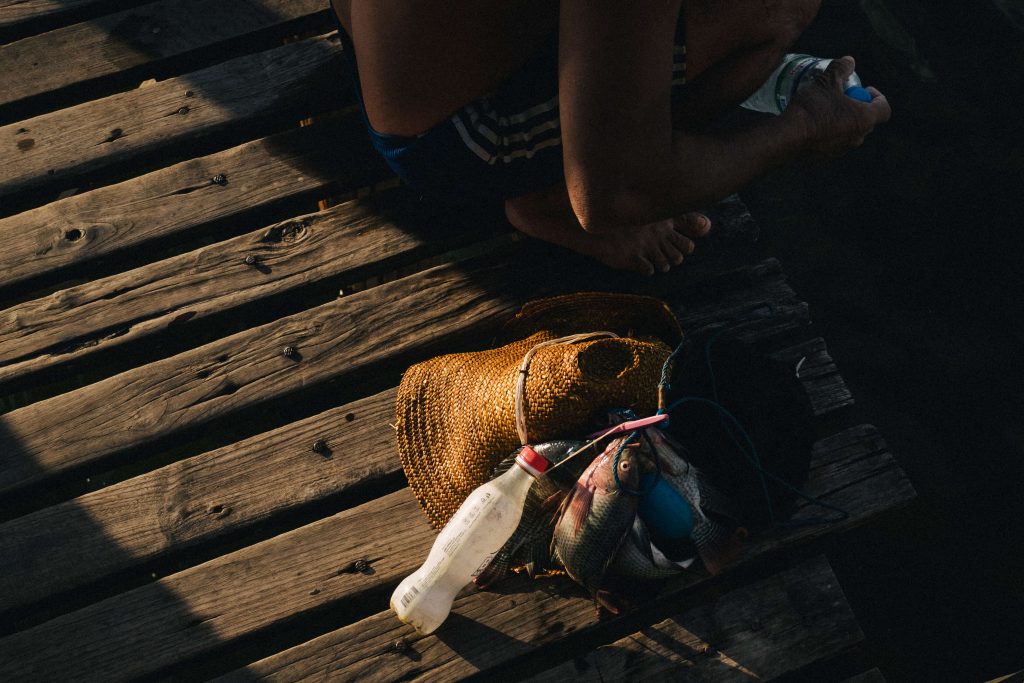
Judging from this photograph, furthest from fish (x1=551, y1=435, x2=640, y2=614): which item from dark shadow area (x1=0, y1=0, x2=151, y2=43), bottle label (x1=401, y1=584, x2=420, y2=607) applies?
dark shadow area (x1=0, y1=0, x2=151, y2=43)

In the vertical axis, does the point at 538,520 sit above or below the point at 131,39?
below

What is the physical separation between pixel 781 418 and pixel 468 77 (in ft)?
Result: 3.09

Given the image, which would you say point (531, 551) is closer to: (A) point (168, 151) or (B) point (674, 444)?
(B) point (674, 444)

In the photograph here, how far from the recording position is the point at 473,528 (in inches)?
64.2

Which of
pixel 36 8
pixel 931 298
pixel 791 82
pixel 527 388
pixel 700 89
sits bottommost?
pixel 931 298

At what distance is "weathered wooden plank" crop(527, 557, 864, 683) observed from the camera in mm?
1705

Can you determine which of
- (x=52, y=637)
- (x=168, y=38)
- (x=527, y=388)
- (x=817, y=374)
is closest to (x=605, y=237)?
(x=527, y=388)

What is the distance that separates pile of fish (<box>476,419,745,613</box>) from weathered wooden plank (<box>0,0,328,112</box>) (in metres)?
1.50

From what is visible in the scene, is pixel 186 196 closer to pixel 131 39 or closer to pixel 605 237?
pixel 131 39

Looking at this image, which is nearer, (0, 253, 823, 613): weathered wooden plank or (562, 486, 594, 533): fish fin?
(562, 486, 594, 533): fish fin

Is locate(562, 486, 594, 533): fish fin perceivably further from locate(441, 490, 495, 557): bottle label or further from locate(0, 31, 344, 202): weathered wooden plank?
locate(0, 31, 344, 202): weathered wooden plank

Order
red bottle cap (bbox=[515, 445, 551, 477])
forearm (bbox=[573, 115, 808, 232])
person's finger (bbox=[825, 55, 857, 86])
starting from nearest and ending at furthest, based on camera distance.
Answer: forearm (bbox=[573, 115, 808, 232]) → red bottle cap (bbox=[515, 445, 551, 477]) → person's finger (bbox=[825, 55, 857, 86])

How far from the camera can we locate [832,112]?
178 cm

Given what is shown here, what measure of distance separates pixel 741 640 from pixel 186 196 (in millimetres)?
1711
